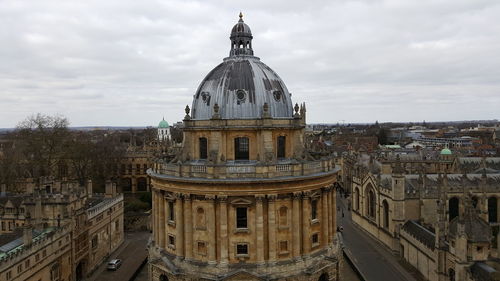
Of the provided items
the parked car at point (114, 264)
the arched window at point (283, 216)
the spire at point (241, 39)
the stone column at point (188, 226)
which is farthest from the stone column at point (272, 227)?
the parked car at point (114, 264)

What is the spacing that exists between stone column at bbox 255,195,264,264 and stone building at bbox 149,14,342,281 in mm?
68

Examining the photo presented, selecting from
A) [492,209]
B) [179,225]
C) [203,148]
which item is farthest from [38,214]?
[492,209]

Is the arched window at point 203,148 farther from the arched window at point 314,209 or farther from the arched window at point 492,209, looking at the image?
the arched window at point 492,209

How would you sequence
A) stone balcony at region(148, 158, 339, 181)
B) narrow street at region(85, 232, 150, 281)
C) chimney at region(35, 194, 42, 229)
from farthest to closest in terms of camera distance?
narrow street at region(85, 232, 150, 281) < chimney at region(35, 194, 42, 229) < stone balcony at region(148, 158, 339, 181)

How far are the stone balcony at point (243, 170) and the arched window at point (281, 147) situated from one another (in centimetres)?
68

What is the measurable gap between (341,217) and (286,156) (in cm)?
3810

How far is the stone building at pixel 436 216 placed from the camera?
31.4 metres

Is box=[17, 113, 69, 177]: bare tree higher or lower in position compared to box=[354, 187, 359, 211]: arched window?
higher

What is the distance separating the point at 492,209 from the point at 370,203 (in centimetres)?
1422

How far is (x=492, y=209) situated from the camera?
165 ft

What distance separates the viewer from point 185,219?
29.8 m

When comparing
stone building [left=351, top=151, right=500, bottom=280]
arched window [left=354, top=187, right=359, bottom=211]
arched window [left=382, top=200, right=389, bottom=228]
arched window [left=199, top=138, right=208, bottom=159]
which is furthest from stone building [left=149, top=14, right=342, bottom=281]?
arched window [left=354, top=187, right=359, bottom=211]

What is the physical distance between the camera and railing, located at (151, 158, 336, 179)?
2847 centimetres

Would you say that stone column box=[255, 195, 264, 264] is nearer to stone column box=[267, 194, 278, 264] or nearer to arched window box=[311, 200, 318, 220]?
stone column box=[267, 194, 278, 264]
